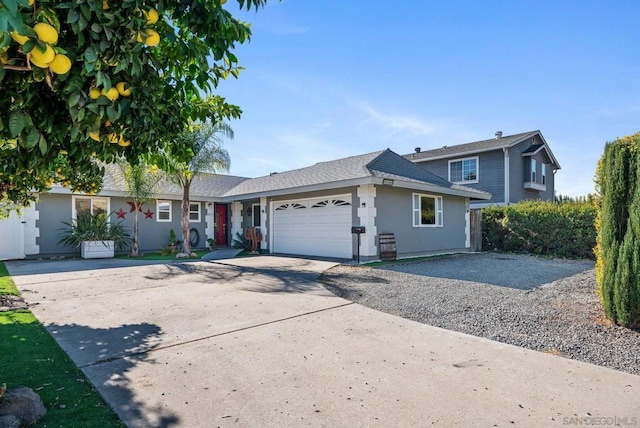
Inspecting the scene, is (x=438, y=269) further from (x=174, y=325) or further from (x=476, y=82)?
(x=174, y=325)

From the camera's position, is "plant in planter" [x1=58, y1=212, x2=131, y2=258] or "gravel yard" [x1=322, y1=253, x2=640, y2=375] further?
"plant in planter" [x1=58, y1=212, x2=131, y2=258]

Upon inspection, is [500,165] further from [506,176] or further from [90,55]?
[90,55]

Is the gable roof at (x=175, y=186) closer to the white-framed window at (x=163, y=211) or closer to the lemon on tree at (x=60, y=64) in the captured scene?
the white-framed window at (x=163, y=211)

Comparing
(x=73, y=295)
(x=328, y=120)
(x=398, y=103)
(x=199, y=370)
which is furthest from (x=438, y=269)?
(x=73, y=295)

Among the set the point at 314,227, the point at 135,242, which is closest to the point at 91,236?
the point at 135,242

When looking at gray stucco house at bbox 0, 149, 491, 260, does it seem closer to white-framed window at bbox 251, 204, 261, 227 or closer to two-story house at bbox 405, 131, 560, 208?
white-framed window at bbox 251, 204, 261, 227

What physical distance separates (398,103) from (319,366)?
9.83 m

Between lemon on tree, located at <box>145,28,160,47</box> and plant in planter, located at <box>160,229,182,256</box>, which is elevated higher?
lemon on tree, located at <box>145,28,160,47</box>

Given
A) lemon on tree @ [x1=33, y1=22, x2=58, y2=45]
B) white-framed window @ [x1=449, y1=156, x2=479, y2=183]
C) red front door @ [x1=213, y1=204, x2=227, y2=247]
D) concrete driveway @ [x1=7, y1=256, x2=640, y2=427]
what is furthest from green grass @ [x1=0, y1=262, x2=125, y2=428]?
white-framed window @ [x1=449, y1=156, x2=479, y2=183]

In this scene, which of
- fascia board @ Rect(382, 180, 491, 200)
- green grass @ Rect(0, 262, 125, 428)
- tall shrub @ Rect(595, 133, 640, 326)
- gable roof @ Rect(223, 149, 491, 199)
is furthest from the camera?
fascia board @ Rect(382, 180, 491, 200)

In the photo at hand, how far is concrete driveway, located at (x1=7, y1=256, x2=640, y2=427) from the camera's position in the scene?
A: 8.55 feet

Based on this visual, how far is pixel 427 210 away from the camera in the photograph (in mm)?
13711

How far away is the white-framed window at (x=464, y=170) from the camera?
68.4 feet

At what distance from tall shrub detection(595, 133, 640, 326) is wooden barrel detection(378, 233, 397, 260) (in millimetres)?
6859
